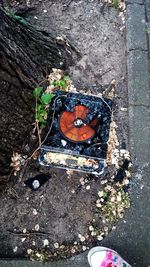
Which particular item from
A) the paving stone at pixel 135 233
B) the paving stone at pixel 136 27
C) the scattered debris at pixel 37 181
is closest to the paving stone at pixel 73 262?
the paving stone at pixel 135 233

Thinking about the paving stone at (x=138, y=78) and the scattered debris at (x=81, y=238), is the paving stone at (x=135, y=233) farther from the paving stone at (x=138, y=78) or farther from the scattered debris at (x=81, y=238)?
the paving stone at (x=138, y=78)

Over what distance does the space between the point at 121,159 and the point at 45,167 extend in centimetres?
60

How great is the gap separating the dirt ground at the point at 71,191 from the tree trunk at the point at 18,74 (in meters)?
0.25

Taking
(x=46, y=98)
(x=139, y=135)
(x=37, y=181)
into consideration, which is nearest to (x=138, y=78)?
(x=139, y=135)

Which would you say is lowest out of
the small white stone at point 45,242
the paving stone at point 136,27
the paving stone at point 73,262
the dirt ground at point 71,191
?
the paving stone at point 73,262

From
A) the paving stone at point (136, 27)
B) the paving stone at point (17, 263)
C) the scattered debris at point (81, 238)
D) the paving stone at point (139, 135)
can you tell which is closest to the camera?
the paving stone at point (17, 263)

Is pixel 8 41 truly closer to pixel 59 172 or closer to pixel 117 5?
pixel 59 172

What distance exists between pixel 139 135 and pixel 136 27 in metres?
1.10

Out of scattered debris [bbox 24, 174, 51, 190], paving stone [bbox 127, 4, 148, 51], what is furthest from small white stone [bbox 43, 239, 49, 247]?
paving stone [bbox 127, 4, 148, 51]

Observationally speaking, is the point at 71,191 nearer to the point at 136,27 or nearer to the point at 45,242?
the point at 45,242

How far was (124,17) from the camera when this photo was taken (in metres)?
3.79

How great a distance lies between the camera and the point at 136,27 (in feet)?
12.2

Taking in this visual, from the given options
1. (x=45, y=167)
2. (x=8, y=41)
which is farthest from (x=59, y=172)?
(x=8, y=41)

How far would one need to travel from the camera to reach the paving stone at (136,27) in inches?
142
